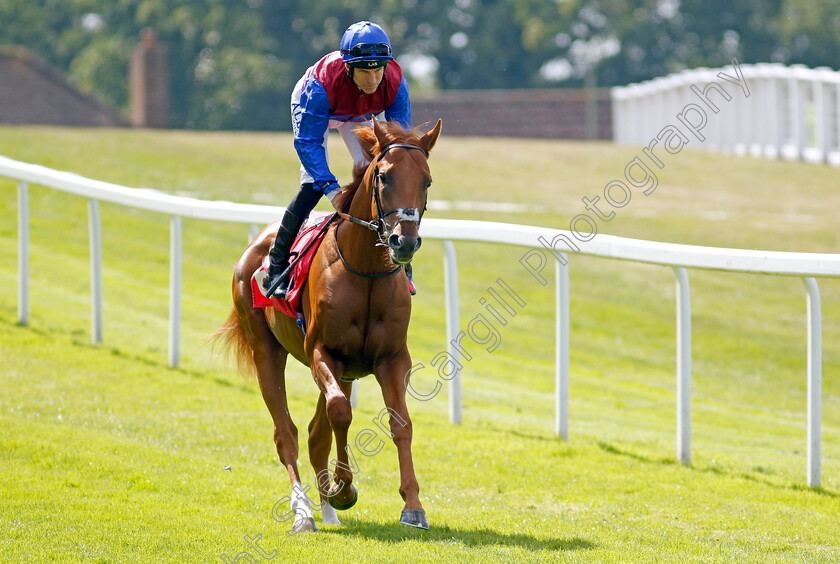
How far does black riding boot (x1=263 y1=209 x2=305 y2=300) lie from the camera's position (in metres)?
5.33

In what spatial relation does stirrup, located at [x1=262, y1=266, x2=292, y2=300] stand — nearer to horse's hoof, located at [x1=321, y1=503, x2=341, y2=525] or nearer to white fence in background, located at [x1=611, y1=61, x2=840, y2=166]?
horse's hoof, located at [x1=321, y1=503, x2=341, y2=525]

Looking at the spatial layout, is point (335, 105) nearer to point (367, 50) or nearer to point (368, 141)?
point (367, 50)

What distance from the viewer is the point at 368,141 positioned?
4754 millimetres

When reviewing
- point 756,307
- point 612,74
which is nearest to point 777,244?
point 756,307

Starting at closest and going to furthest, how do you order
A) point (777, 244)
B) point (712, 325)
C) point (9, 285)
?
point (9, 285), point (712, 325), point (777, 244)

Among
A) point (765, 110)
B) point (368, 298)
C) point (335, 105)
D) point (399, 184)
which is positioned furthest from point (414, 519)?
point (765, 110)

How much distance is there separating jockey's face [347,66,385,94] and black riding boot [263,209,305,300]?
79 centimetres

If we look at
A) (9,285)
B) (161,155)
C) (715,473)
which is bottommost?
(715,473)

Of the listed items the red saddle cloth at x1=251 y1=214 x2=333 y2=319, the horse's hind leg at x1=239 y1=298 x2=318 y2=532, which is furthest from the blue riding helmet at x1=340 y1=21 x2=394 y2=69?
the horse's hind leg at x1=239 y1=298 x2=318 y2=532

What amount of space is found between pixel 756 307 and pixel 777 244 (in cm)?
262

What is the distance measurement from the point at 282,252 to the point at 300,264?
0.23m

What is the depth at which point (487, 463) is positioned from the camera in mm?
6270

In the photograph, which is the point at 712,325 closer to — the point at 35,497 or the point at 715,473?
the point at 715,473

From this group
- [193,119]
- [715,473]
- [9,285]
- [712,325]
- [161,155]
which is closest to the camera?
[715,473]
